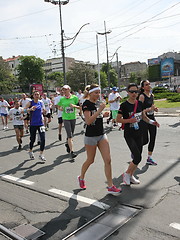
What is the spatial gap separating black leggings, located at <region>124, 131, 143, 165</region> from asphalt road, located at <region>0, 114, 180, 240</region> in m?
0.54

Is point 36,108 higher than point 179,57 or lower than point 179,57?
lower

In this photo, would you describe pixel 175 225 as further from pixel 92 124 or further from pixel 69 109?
pixel 69 109

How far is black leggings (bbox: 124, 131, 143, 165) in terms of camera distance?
4504 millimetres

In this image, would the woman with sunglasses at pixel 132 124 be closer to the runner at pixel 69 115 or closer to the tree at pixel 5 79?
the runner at pixel 69 115

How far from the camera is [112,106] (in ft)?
36.5

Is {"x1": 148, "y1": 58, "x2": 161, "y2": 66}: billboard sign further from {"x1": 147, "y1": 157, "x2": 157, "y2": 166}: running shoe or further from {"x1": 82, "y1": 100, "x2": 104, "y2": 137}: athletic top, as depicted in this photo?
{"x1": 82, "y1": 100, "x2": 104, "y2": 137}: athletic top

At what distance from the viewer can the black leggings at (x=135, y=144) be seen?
450 cm

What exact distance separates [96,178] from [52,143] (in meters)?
4.40

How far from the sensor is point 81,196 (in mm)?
4418

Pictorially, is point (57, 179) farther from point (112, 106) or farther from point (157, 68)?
point (157, 68)

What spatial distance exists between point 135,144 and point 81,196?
1.29 m

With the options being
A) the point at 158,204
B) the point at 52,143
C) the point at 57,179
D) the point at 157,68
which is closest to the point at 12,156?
the point at 52,143

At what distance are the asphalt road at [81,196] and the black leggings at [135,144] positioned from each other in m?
0.54

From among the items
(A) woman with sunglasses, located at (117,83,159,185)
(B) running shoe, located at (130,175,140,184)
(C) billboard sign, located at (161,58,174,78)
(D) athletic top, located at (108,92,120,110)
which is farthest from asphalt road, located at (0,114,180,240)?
(C) billboard sign, located at (161,58,174,78)
